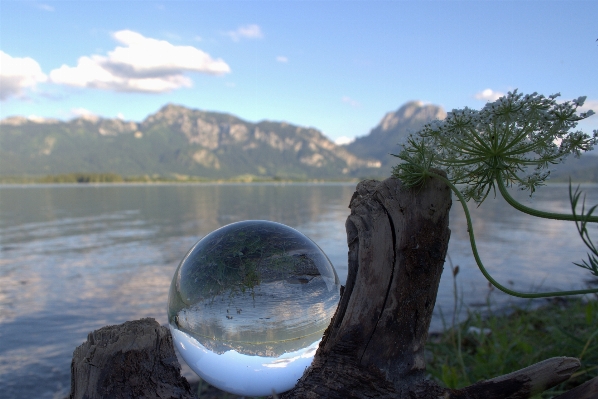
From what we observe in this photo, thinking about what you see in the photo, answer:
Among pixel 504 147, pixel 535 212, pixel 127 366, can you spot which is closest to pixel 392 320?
pixel 535 212

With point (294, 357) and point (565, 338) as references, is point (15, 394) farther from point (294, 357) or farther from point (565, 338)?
point (565, 338)

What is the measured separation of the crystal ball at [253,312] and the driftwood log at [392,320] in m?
0.44

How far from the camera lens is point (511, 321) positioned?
7941 mm

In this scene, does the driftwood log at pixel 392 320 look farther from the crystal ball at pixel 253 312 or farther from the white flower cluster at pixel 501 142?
the crystal ball at pixel 253 312

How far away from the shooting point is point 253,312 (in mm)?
2672

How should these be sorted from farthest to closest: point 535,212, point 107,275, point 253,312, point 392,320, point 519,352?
point 107,275 < point 519,352 < point 253,312 < point 392,320 < point 535,212

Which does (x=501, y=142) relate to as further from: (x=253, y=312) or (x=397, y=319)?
(x=253, y=312)

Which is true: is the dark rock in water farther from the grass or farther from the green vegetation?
the grass

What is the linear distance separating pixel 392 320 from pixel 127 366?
63.6 inches

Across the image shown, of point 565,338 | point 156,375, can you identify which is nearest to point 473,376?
point 565,338

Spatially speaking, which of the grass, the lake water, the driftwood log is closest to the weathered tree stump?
the driftwood log

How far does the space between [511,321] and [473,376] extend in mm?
3955

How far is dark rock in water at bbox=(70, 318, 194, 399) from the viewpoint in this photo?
94.3 inches

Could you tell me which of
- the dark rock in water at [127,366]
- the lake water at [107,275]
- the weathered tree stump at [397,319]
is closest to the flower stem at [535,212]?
the lake water at [107,275]
